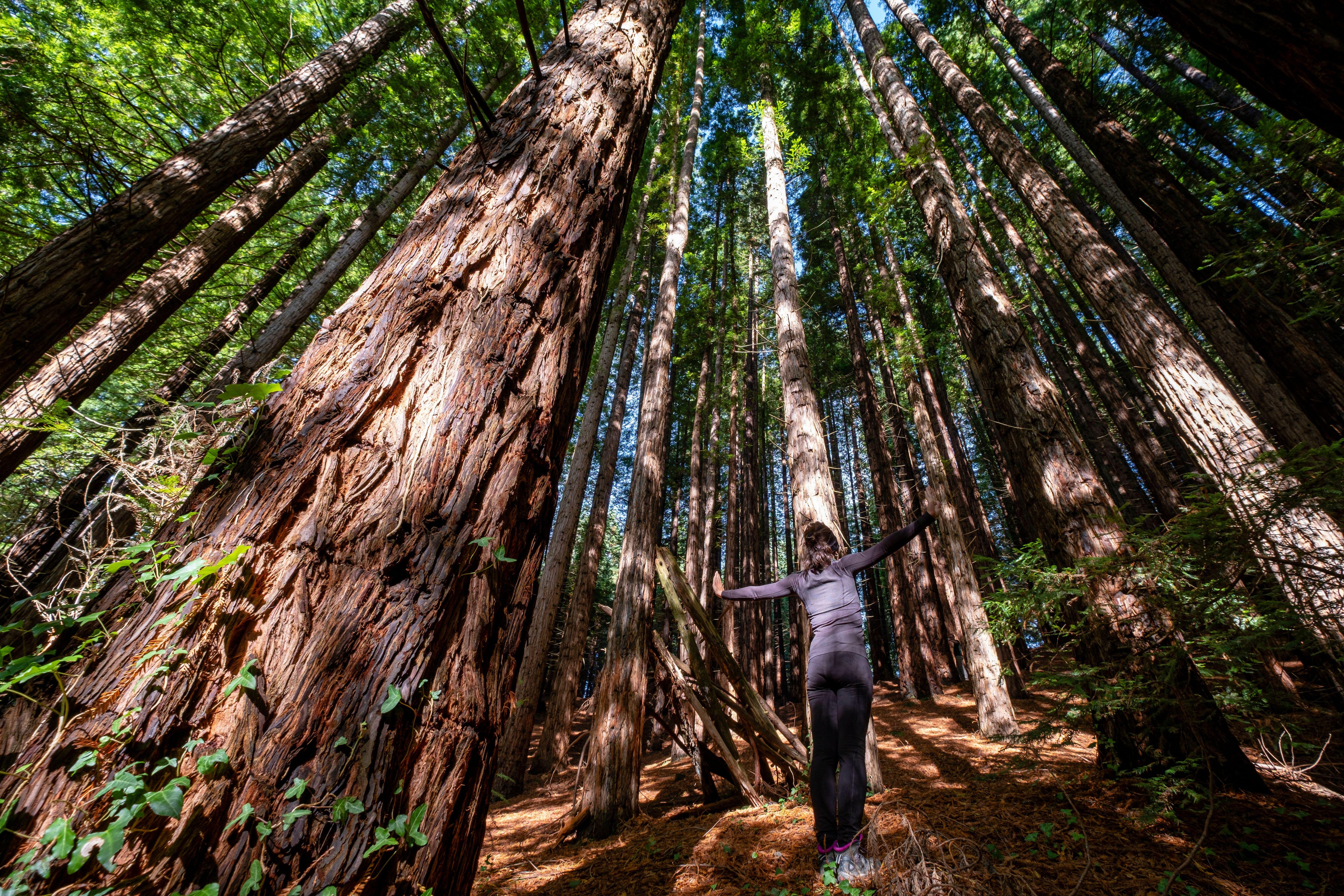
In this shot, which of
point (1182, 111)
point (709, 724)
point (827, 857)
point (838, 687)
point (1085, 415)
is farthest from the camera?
point (1085, 415)

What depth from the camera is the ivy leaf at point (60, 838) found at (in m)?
0.58

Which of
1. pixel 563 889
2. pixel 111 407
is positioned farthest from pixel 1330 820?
pixel 111 407

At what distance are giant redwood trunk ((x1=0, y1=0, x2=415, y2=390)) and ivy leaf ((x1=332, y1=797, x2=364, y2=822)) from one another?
425cm

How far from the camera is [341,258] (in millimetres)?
8812

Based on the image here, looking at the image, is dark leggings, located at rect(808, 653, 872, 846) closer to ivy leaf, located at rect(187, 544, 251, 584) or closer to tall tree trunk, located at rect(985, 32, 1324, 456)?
ivy leaf, located at rect(187, 544, 251, 584)

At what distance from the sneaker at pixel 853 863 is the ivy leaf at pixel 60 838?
9.73 feet

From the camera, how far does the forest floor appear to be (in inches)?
80.0

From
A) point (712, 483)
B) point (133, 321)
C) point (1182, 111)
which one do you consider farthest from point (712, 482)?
point (1182, 111)

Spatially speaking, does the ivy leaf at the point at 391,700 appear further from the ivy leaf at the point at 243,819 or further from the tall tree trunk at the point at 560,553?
the tall tree trunk at the point at 560,553

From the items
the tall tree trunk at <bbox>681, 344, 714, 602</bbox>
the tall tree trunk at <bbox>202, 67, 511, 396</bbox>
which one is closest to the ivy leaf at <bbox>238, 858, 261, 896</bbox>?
the tall tree trunk at <bbox>202, 67, 511, 396</bbox>

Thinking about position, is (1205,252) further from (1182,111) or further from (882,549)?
(1182,111)

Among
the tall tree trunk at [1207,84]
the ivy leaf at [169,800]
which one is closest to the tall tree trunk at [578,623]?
the ivy leaf at [169,800]

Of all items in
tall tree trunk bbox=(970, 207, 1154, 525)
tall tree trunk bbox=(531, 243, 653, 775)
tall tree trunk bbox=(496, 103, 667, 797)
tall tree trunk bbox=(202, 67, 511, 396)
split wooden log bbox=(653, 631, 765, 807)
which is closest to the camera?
split wooden log bbox=(653, 631, 765, 807)

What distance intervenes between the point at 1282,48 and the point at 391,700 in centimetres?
269
